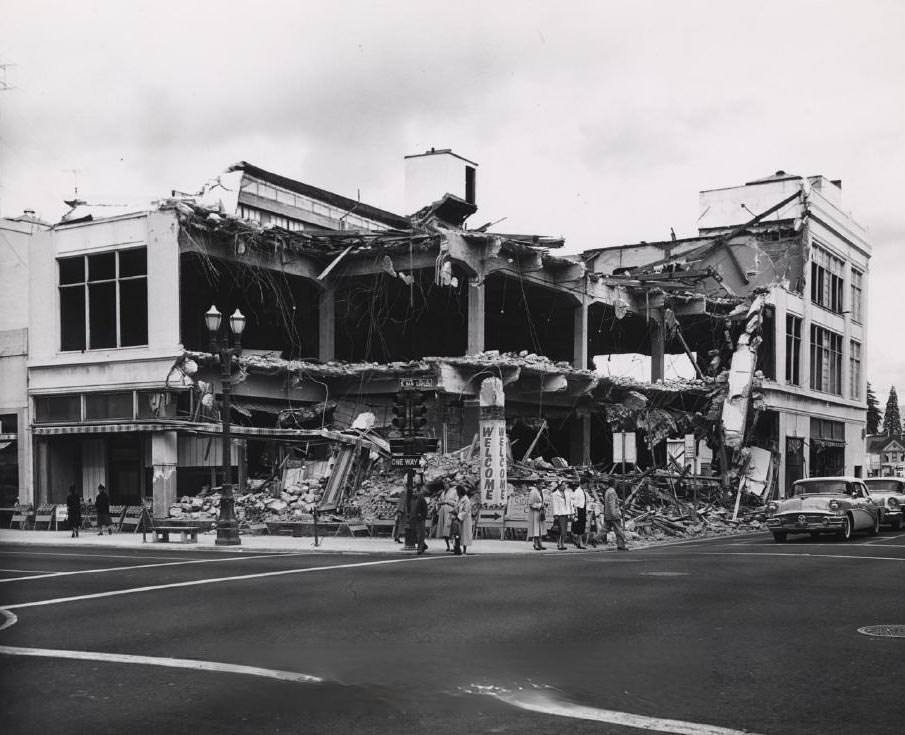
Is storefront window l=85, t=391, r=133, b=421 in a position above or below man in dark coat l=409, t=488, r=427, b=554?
above

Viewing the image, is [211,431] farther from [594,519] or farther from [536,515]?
[594,519]

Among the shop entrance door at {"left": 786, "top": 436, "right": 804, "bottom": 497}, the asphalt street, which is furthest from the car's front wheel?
the shop entrance door at {"left": 786, "top": 436, "right": 804, "bottom": 497}

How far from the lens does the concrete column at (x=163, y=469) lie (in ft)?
107

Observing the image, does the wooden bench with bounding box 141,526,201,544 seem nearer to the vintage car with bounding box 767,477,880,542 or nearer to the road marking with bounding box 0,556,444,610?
the road marking with bounding box 0,556,444,610

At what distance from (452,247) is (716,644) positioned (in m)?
24.9

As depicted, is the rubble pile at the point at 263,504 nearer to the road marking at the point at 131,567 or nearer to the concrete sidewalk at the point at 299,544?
the concrete sidewalk at the point at 299,544

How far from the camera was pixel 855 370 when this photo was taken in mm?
62250

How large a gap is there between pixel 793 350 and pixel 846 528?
28.3 metres

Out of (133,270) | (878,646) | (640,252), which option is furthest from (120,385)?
(640,252)

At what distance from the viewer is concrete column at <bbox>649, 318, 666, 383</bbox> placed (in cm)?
4675

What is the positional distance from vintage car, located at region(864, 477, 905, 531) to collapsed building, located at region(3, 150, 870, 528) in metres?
7.18

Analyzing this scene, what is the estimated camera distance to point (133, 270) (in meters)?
33.7

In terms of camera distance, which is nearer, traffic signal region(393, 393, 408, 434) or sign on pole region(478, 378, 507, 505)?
traffic signal region(393, 393, 408, 434)

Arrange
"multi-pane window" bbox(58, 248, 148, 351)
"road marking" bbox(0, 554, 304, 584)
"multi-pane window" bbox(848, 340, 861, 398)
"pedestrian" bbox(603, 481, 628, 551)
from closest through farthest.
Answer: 1. "road marking" bbox(0, 554, 304, 584)
2. "pedestrian" bbox(603, 481, 628, 551)
3. "multi-pane window" bbox(58, 248, 148, 351)
4. "multi-pane window" bbox(848, 340, 861, 398)
